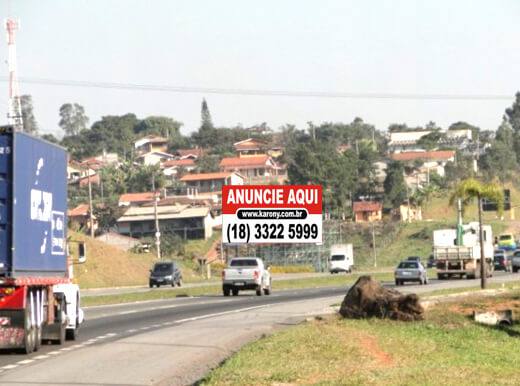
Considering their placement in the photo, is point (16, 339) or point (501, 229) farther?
point (501, 229)

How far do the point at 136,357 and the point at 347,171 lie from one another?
117062 mm

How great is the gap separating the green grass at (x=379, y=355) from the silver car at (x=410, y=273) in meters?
36.2

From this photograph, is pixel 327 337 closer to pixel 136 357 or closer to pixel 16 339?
pixel 136 357

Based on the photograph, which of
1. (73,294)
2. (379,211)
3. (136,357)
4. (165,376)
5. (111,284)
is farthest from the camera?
(379,211)

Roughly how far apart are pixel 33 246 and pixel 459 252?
175ft

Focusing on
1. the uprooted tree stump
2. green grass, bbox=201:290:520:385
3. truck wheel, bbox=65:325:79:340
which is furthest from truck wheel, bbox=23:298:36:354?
the uprooted tree stump

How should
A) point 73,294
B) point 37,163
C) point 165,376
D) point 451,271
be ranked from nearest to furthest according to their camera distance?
point 165,376
point 37,163
point 73,294
point 451,271

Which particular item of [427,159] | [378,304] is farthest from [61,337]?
[427,159]

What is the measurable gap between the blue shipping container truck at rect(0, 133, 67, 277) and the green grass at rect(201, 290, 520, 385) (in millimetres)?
4665

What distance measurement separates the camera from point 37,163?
25.6 meters

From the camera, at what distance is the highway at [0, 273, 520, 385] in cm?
2062

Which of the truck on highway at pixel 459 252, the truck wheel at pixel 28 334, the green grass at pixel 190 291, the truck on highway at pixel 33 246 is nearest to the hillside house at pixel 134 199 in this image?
the green grass at pixel 190 291

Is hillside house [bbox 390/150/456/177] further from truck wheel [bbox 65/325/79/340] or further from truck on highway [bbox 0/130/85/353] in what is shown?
truck on highway [bbox 0/130/85/353]

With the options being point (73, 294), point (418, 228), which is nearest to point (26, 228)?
point (73, 294)
